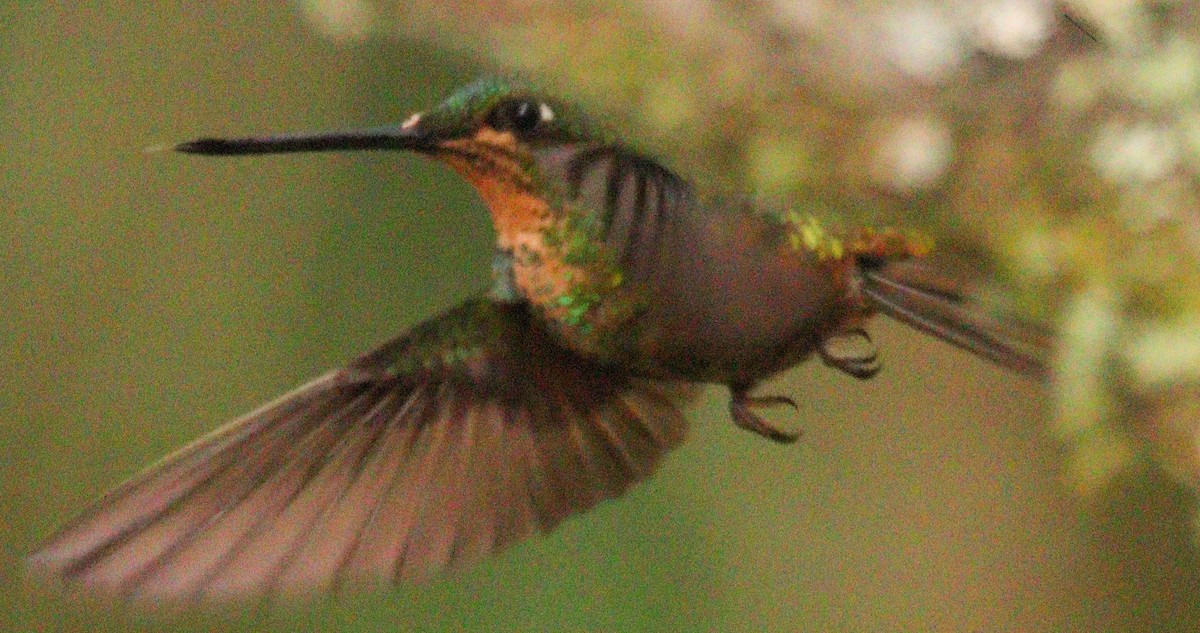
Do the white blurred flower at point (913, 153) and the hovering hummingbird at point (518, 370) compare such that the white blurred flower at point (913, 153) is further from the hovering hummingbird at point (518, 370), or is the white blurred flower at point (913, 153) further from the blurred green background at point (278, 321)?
the blurred green background at point (278, 321)

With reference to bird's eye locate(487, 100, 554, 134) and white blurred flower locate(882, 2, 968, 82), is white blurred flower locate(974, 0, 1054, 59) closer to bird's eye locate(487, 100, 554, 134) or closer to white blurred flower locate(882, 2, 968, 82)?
white blurred flower locate(882, 2, 968, 82)

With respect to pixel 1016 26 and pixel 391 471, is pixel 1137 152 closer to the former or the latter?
pixel 1016 26

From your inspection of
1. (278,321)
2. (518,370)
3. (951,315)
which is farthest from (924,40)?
(278,321)

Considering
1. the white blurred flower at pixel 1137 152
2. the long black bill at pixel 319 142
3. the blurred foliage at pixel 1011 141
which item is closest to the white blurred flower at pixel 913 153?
the blurred foliage at pixel 1011 141

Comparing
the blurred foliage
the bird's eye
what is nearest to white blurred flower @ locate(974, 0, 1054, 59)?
the blurred foliage

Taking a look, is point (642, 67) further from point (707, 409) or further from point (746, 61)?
point (707, 409)

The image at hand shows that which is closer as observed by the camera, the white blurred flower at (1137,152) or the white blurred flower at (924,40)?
the white blurred flower at (1137,152)

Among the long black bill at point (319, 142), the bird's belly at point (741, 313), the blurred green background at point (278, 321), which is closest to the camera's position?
the long black bill at point (319, 142)

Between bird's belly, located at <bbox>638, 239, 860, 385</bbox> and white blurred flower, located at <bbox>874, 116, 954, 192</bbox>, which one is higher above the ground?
white blurred flower, located at <bbox>874, 116, 954, 192</bbox>

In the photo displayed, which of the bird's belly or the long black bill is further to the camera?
the bird's belly

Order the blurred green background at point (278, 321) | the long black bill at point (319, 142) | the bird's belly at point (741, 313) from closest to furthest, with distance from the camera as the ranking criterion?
the long black bill at point (319, 142) < the bird's belly at point (741, 313) < the blurred green background at point (278, 321)
